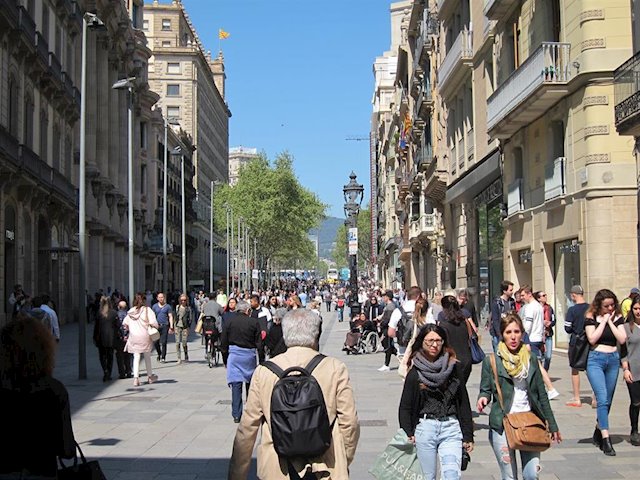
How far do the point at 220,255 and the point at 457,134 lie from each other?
280 feet

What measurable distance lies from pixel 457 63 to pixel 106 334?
19680 millimetres

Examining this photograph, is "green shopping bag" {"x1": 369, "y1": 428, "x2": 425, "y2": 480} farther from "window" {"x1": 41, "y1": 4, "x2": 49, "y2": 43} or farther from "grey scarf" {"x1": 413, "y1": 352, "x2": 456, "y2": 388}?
"window" {"x1": 41, "y1": 4, "x2": 49, "y2": 43}

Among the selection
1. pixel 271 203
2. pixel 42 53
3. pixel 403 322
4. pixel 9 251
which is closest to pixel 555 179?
pixel 403 322

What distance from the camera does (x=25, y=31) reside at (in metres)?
31.6

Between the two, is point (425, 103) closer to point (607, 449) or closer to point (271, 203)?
point (607, 449)

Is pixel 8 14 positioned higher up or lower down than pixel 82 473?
higher up

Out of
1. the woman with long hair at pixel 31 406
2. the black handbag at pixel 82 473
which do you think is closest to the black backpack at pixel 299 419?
the black handbag at pixel 82 473

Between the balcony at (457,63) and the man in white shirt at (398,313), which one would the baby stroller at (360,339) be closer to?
the man in white shirt at (398,313)

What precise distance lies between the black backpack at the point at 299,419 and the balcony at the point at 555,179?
58.4 feet

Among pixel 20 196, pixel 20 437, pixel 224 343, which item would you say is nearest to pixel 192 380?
pixel 224 343

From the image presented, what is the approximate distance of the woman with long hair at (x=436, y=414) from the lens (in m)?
6.28

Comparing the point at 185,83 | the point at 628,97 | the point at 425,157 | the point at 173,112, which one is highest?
the point at 185,83

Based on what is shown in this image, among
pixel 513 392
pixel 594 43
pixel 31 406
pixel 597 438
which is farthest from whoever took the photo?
pixel 594 43

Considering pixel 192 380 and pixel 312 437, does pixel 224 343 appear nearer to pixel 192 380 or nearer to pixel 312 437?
pixel 192 380
